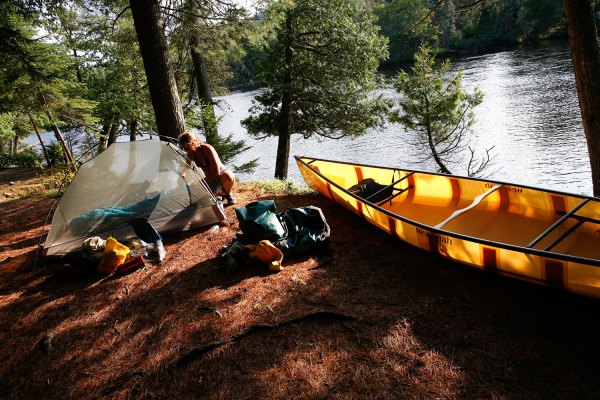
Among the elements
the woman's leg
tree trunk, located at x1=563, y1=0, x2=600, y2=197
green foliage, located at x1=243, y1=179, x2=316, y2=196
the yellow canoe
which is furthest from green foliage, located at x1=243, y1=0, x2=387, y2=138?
tree trunk, located at x1=563, y1=0, x2=600, y2=197

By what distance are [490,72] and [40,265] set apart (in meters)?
34.8

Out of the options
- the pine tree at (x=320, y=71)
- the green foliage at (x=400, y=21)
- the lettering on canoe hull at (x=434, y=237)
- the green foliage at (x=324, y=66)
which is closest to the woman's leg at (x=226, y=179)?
the lettering on canoe hull at (x=434, y=237)

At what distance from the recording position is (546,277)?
3252mm

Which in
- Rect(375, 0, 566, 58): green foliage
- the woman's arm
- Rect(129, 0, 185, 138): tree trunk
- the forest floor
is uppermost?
Rect(375, 0, 566, 58): green foliage

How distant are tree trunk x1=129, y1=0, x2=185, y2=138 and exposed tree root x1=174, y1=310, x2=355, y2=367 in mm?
4481

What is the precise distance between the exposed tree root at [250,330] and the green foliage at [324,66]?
9.77 metres

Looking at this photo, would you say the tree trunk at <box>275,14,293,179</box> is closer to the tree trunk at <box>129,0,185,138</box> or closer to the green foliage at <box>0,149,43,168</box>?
the tree trunk at <box>129,0,185,138</box>

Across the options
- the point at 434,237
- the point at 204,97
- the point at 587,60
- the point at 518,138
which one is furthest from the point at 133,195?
the point at 518,138

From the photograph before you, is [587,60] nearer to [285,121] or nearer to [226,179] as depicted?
[226,179]

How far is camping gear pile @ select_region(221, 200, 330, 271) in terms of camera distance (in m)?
4.30

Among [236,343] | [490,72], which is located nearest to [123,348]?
[236,343]

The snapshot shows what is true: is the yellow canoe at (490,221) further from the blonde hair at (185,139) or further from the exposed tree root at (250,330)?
the blonde hair at (185,139)

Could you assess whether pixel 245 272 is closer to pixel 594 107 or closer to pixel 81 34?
pixel 594 107

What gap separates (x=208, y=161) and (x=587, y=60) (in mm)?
5803
